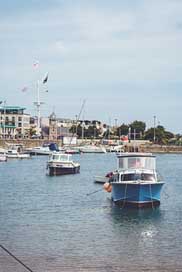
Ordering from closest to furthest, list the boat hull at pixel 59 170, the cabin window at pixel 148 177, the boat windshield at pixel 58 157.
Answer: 1. the cabin window at pixel 148 177
2. the boat hull at pixel 59 170
3. the boat windshield at pixel 58 157

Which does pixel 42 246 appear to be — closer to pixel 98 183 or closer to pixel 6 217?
pixel 6 217

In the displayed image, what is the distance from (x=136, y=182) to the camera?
48125mm

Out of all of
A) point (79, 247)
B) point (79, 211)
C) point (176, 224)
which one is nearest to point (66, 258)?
point (79, 247)

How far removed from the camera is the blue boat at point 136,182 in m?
48.4

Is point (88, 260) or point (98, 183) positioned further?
point (98, 183)

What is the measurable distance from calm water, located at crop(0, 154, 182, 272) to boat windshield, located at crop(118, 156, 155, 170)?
355 centimetres

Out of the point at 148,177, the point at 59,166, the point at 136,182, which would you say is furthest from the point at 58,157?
the point at 136,182

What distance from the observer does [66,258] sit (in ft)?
93.7

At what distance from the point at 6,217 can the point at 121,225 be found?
8.88 m

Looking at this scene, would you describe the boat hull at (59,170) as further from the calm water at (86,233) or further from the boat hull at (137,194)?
the boat hull at (137,194)

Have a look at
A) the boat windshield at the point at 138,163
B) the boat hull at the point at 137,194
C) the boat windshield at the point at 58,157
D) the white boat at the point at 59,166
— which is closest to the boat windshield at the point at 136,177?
the boat hull at the point at 137,194

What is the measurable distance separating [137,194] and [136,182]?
100 centimetres

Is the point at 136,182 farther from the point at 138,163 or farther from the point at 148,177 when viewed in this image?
the point at 138,163

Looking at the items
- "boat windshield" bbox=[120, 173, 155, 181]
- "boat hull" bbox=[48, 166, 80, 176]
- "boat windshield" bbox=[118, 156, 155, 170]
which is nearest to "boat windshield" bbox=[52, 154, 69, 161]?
"boat hull" bbox=[48, 166, 80, 176]
